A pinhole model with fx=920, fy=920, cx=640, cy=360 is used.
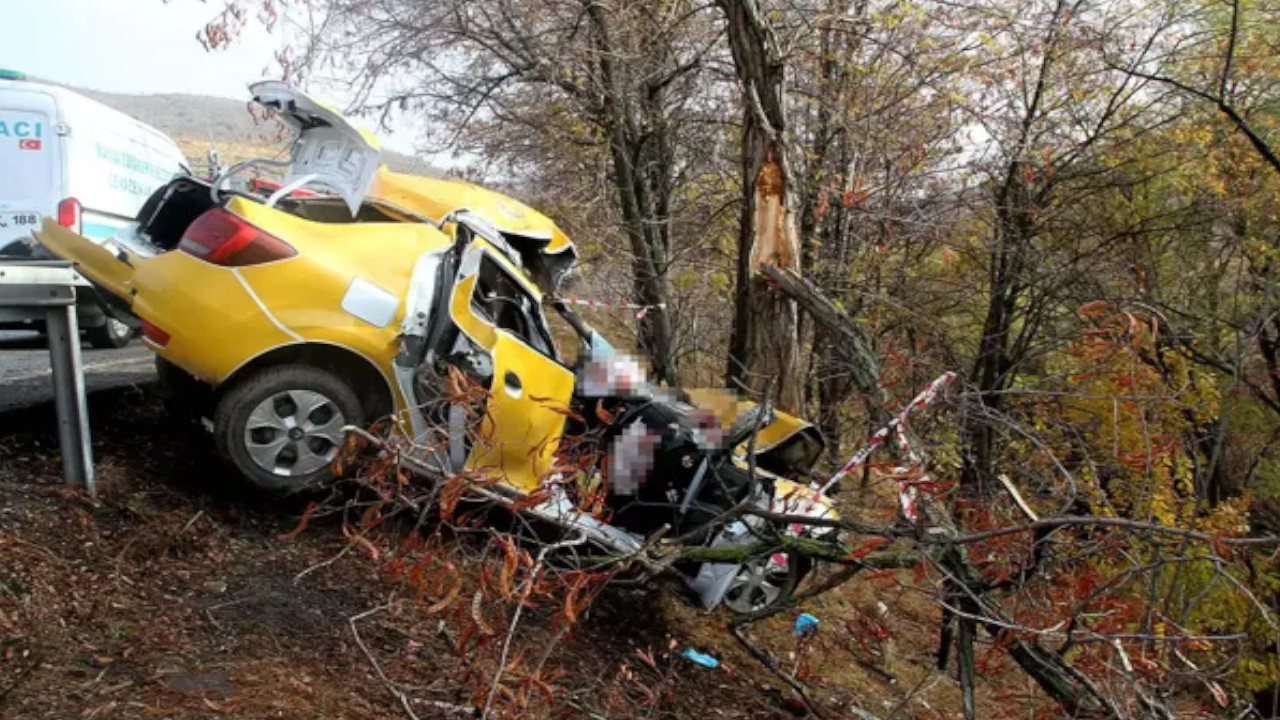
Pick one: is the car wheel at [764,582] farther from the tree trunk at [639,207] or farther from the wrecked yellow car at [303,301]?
the tree trunk at [639,207]

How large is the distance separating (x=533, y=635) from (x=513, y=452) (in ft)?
3.32

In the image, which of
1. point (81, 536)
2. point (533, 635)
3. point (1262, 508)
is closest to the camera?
point (81, 536)

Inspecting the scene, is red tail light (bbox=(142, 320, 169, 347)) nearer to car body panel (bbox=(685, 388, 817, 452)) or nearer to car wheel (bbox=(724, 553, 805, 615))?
car body panel (bbox=(685, 388, 817, 452))

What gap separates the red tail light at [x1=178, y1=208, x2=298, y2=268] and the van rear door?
4484mm

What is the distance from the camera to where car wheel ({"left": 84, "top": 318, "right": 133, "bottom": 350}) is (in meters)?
9.55

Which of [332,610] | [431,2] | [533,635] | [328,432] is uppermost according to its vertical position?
[431,2]

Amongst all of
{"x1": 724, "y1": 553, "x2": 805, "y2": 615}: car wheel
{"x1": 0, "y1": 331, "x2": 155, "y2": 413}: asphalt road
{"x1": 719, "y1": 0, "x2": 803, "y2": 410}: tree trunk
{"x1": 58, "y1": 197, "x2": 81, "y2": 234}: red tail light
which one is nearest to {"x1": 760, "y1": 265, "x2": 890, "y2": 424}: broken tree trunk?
{"x1": 719, "y1": 0, "x2": 803, "y2": 410}: tree trunk

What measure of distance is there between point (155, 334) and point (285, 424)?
813mm

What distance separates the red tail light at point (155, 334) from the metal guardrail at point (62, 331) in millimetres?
388

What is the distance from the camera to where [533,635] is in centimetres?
468

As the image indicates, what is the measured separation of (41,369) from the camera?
23.3 feet

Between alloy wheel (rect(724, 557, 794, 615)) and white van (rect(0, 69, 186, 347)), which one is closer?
alloy wheel (rect(724, 557, 794, 615))

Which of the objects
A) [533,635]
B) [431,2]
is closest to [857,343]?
[533,635]

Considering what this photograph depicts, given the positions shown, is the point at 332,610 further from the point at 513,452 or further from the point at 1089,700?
the point at 1089,700
